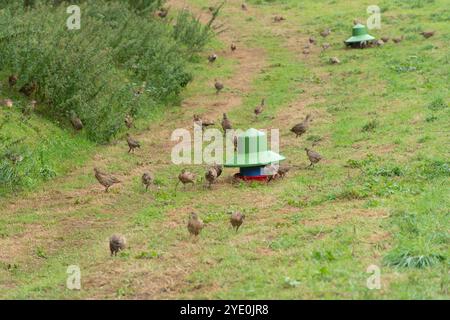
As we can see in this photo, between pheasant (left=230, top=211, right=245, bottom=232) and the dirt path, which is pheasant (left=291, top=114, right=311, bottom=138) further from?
pheasant (left=230, top=211, right=245, bottom=232)

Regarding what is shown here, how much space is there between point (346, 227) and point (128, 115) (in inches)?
339

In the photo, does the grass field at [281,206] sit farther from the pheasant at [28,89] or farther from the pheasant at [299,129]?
the pheasant at [28,89]

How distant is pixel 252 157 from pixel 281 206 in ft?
5.74

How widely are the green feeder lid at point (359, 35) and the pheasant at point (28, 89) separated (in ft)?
35.6

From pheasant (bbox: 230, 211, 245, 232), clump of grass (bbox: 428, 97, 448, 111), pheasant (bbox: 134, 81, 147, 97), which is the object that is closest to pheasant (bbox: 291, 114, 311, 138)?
clump of grass (bbox: 428, 97, 448, 111)

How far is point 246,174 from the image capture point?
1329 centimetres

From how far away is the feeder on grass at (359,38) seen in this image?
24.1 metres

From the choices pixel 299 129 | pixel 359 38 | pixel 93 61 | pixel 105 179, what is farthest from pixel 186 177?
pixel 359 38

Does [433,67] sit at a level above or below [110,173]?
above

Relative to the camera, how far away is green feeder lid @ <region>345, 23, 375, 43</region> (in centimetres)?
2412

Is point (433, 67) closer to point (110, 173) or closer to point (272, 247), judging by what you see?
point (110, 173)

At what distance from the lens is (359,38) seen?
24.2 meters
